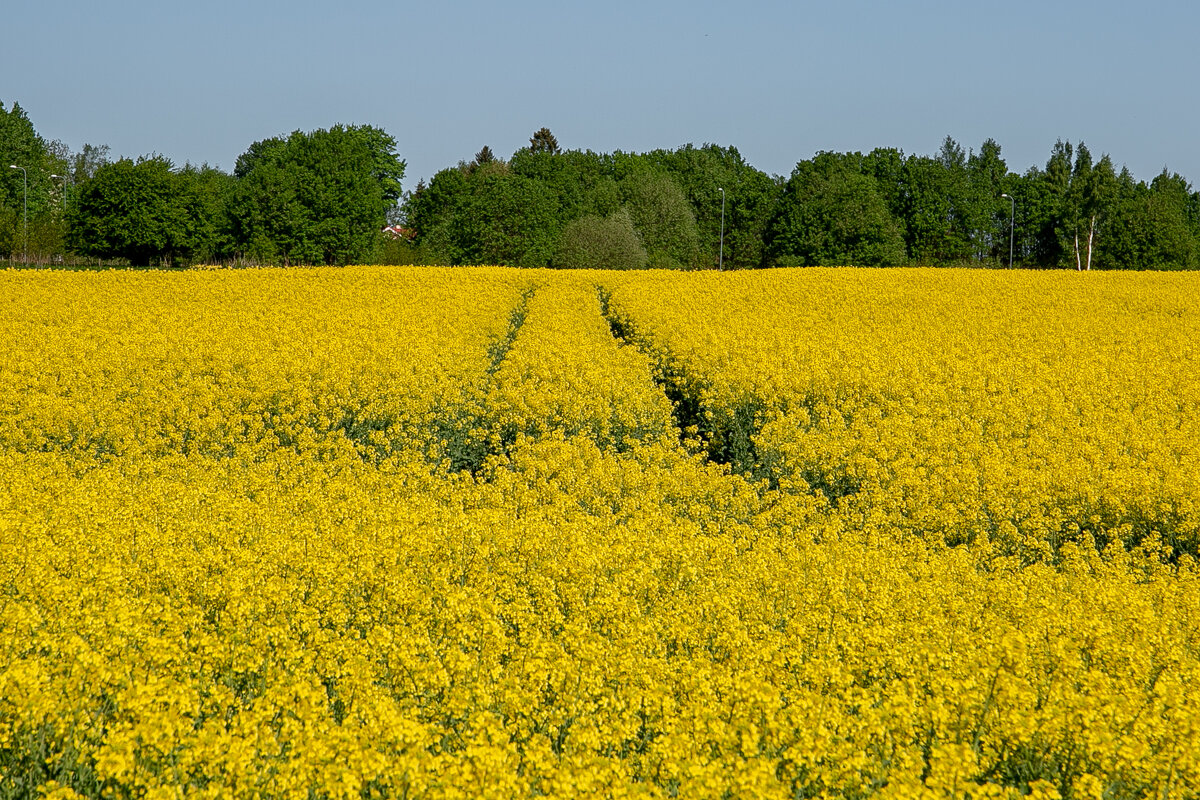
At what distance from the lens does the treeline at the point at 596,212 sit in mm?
63094

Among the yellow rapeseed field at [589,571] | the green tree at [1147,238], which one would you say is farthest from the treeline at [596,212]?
the yellow rapeseed field at [589,571]

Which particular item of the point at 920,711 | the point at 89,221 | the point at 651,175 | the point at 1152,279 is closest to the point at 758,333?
the point at 920,711

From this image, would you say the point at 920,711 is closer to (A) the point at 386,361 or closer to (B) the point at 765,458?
(B) the point at 765,458

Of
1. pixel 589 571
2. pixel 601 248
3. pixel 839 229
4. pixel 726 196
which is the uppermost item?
pixel 726 196

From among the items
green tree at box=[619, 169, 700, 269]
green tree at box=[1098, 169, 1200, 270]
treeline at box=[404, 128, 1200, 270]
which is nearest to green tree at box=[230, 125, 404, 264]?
treeline at box=[404, 128, 1200, 270]

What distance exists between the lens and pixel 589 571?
751cm

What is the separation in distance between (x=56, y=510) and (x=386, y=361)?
800 centimetres

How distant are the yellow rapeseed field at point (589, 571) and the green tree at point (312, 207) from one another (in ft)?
147

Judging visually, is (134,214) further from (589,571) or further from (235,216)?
Result: (589,571)

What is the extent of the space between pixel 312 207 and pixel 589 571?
60.2 metres

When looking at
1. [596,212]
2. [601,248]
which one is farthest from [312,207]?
[596,212]

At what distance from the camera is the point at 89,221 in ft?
204

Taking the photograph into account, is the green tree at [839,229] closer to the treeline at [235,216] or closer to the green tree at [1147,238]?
the green tree at [1147,238]

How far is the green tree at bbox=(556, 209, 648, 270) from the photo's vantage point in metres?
62.1
